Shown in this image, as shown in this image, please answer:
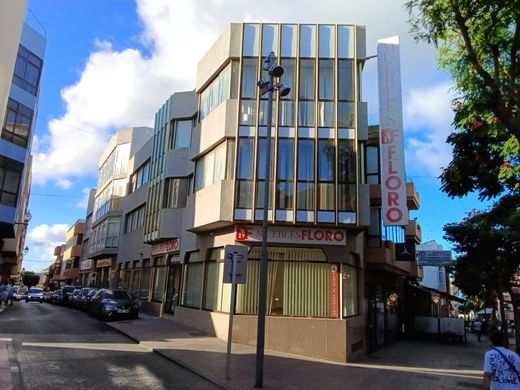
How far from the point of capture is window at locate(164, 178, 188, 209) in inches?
904

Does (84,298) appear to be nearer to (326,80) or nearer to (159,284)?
(159,284)

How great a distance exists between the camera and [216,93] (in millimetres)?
19172

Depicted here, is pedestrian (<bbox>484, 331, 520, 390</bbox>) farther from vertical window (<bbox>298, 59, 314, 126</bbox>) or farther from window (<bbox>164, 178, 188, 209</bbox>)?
window (<bbox>164, 178, 188, 209</bbox>)

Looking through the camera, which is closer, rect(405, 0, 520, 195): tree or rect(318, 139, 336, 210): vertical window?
rect(405, 0, 520, 195): tree

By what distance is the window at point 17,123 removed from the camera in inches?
995

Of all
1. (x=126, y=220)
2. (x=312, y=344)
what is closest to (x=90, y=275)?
(x=126, y=220)

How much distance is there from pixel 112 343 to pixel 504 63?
1341 centimetres

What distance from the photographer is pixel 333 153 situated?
1653cm

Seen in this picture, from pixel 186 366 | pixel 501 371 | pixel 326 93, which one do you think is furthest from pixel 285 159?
pixel 501 371

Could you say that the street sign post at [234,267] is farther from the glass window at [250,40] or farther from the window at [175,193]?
the window at [175,193]

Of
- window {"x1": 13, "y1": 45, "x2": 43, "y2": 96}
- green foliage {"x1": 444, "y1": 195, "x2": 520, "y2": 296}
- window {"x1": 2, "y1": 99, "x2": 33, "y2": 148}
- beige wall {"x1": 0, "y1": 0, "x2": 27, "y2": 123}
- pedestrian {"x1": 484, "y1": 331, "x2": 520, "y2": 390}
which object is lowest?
pedestrian {"x1": 484, "y1": 331, "x2": 520, "y2": 390}

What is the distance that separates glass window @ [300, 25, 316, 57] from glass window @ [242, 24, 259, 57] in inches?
66.2

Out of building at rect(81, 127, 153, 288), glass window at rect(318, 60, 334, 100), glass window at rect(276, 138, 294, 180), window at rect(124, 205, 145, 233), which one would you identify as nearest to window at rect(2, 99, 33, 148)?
window at rect(124, 205, 145, 233)

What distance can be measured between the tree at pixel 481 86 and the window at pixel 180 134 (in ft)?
51.6
